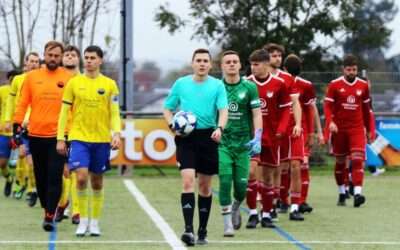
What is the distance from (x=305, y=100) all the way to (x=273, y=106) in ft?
6.01

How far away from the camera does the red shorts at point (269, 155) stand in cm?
1459

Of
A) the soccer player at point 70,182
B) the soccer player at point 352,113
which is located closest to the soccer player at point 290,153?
the soccer player at point 352,113

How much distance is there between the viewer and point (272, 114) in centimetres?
1463

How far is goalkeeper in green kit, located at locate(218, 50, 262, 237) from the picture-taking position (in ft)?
43.1

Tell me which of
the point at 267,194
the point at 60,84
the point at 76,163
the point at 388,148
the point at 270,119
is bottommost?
the point at 267,194

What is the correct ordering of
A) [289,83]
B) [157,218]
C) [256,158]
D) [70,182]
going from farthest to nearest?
A: [70,182] < [157,218] < [289,83] < [256,158]

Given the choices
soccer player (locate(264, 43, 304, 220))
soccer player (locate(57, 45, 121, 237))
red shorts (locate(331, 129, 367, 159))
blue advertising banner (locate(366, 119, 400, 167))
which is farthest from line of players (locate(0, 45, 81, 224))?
blue advertising banner (locate(366, 119, 400, 167))

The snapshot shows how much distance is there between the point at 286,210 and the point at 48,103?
12.9ft

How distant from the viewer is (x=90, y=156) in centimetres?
1311

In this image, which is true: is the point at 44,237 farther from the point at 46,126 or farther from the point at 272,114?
the point at 272,114

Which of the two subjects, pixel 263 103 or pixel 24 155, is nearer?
pixel 263 103

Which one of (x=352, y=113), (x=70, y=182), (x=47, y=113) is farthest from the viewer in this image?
(x=352, y=113)

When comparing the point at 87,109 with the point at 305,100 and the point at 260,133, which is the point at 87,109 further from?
the point at 305,100

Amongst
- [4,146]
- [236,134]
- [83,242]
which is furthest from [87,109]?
[4,146]
